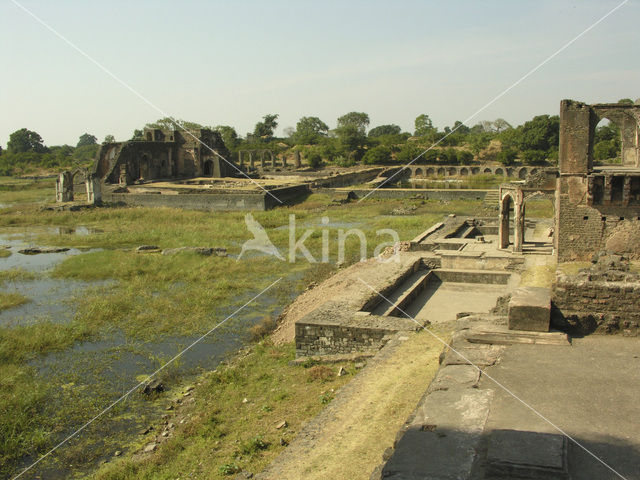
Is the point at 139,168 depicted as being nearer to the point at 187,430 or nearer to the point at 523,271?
the point at 523,271

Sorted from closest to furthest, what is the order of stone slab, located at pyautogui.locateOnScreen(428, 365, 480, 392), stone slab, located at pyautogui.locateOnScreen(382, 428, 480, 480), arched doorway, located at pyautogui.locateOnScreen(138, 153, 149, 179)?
1. stone slab, located at pyautogui.locateOnScreen(382, 428, 480, 480)
2. stone slab, located at pyautogui.locateOnScreen(428, 365, 480, 392)
3. arched doorway, located at pyautogui.locateOnScreen(138, 153, 149, 179)

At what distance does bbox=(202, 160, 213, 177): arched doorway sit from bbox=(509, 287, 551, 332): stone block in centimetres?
3649

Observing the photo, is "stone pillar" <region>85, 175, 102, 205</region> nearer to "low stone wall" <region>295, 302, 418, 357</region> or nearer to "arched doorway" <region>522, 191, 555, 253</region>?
"arched doorway" <region>522, 191, 555, 253</region>

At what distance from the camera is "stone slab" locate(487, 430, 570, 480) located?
355 centimetres

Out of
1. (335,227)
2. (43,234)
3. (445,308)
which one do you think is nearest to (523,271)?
Answer: (445,308)

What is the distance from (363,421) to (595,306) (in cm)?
284

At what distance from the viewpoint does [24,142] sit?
8419 centimetres

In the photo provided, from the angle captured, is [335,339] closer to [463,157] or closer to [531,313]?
[531,313]

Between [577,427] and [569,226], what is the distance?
8.85 m

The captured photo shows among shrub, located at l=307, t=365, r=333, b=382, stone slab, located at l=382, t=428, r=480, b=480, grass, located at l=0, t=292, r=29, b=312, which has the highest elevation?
stone slab, located at l=382, t=428, r=480, b=480

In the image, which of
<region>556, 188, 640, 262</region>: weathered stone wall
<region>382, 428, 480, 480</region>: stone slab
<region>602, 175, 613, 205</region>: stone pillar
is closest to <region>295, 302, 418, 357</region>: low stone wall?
<region>382, 428, 480, 480</region>: stone slab

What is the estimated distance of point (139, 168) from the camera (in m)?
36.8

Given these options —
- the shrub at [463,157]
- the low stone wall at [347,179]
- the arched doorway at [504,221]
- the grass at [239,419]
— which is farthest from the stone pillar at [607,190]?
the shrub at [463,157]

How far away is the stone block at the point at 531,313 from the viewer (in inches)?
235
